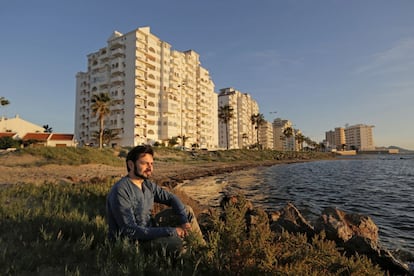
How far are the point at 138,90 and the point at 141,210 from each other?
217 ft

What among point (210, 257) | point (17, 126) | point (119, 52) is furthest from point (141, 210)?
point (17, 126)

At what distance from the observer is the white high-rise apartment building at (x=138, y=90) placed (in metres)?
65.7

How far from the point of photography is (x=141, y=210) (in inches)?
143

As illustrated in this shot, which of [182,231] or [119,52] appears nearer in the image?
[182,231]

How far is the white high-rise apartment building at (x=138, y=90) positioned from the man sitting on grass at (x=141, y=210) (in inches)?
2425

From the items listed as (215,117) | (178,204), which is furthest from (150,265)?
(215,117)

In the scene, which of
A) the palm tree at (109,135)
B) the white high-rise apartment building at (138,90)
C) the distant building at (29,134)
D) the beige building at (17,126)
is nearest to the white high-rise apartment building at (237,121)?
the white high-rise apartment building at (138,90)

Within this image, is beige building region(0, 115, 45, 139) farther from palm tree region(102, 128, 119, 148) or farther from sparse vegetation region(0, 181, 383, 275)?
sparse vegetation region(0, 181, 383, 275)

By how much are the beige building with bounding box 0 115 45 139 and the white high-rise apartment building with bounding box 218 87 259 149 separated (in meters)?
74.7

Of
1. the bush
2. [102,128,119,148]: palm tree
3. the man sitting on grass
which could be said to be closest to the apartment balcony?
[102,128,119,148]: palm tree

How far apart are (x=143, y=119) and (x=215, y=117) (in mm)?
45803

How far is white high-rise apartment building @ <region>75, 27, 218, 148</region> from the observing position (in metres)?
65.7


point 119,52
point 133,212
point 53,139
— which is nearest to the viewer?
point 133,212

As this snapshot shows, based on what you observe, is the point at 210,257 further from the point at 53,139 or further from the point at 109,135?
the point at 53,139
